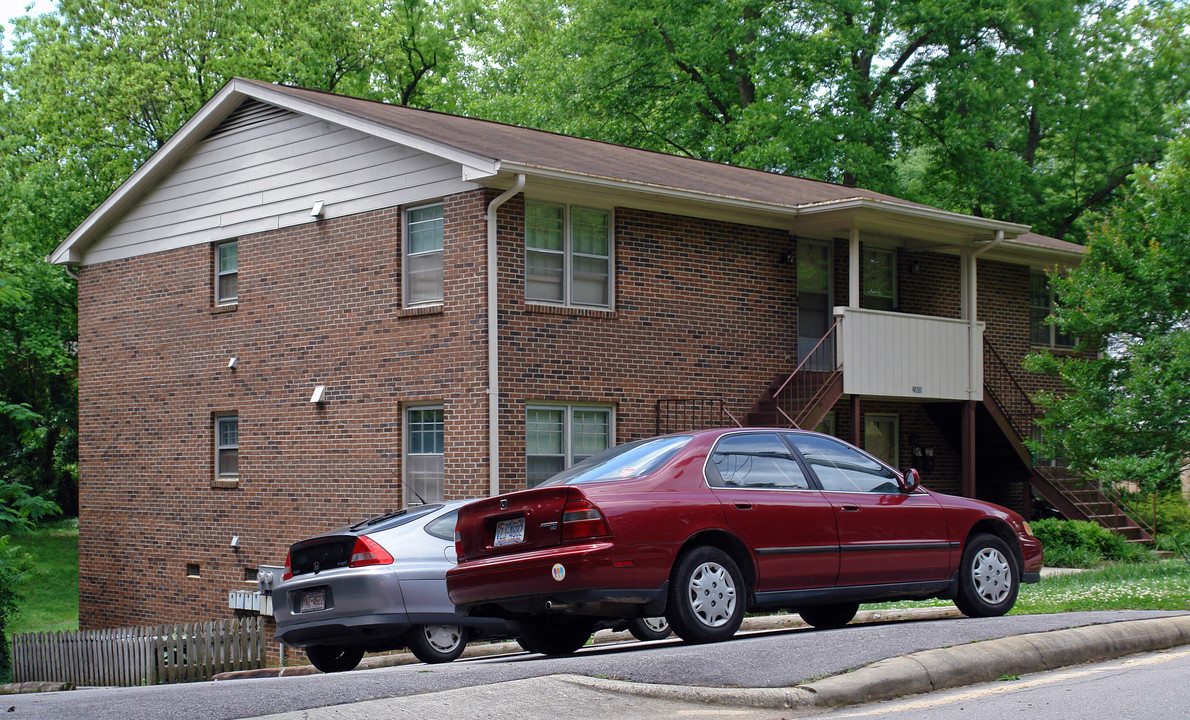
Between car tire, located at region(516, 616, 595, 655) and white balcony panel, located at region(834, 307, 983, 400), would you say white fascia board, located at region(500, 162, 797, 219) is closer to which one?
white balcony panel, located at region(834, 307, 983, 400)

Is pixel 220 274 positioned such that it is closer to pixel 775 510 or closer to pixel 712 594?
pixel 775 510

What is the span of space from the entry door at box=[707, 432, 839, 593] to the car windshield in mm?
350

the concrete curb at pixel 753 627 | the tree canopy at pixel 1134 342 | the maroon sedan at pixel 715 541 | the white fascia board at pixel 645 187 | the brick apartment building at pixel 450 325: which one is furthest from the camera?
the tree canopy at pixel 1134 342

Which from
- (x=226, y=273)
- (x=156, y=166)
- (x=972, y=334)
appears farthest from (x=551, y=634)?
(x=156, y=166)

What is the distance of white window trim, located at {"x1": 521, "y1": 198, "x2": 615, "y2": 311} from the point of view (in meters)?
16.2

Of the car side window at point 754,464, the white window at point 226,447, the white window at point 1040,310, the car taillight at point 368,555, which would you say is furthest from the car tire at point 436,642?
the white window at point 1040,310

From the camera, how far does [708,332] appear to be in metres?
17.9

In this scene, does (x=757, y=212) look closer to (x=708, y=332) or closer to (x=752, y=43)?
(x=708, y=332)

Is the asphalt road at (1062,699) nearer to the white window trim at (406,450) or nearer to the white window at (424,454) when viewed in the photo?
the white window at (424,454)

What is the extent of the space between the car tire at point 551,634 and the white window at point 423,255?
771 cm

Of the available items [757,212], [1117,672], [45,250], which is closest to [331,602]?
[1117,672]

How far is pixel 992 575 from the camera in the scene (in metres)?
10.7

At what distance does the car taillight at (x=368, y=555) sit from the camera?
35.3 feet

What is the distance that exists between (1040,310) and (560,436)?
11702 millimetres
